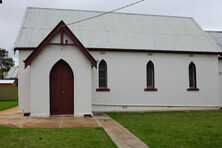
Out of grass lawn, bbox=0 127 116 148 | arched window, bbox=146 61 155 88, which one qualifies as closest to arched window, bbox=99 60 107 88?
arched window, bbox=146 61 155 88

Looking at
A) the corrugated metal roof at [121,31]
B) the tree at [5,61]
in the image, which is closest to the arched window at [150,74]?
the corrugated metal roof at [121,31]

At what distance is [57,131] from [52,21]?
11.1 meters

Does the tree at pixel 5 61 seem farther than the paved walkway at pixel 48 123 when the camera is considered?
Yes

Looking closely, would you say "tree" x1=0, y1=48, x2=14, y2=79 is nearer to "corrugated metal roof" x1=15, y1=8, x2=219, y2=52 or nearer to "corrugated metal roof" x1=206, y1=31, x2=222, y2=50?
"corrugated metal roof" x1=15, y1=8, x2=219, y2=52

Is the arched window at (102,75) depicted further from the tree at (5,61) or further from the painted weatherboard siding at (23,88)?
the tree at (5,61)

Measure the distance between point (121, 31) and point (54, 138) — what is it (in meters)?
12.0

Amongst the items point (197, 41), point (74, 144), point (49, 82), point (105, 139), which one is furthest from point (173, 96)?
point (74, 144)

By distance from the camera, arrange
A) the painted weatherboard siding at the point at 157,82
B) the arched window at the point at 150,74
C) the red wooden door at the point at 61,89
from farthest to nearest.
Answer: the arched window at the point at 150,74 < the painted weatherboard siding at the point at 157,82 < the red wooden door at the point at 61,89

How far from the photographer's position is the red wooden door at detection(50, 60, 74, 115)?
498 inches

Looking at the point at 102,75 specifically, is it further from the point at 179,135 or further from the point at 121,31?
the point at 179,135

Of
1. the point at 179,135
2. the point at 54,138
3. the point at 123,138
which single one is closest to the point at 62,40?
the point at 54,138

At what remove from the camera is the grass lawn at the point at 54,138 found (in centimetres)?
660

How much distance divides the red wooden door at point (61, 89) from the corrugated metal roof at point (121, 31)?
3.09m

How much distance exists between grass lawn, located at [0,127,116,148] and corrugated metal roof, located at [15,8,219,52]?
7.79 m
